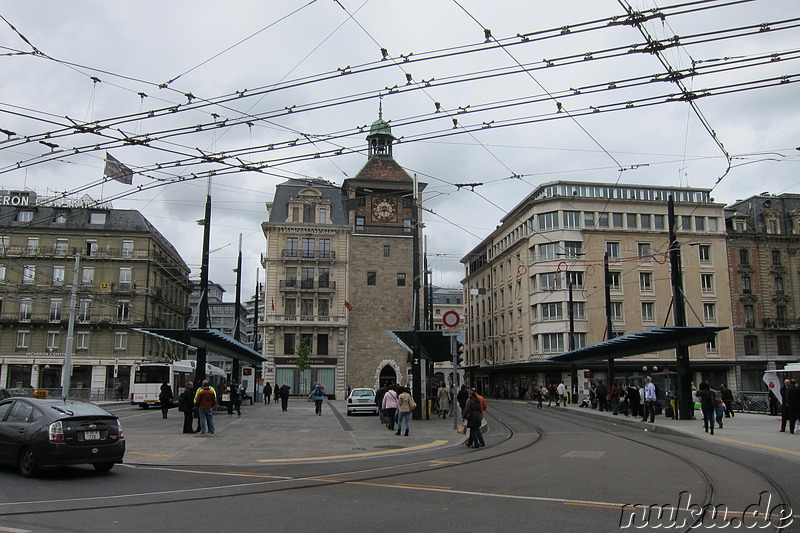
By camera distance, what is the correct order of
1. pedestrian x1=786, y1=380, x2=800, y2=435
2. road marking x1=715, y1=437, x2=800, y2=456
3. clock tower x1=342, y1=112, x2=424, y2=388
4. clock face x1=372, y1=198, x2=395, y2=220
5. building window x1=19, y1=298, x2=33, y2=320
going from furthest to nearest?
clock face x1=372, y1=198, x2=395, y2=220
clock tower x1=342, y1=112, x2=424, y2=388
building window x1=19, y1=298, x2=33, y2=320
pedestrian x1=786, y1=380, x2=800, y2=435
road marking x1=715, y1=437, x2=800, y2=456

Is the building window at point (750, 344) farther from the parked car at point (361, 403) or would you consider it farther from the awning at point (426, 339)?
the parked car at point (361, 403)

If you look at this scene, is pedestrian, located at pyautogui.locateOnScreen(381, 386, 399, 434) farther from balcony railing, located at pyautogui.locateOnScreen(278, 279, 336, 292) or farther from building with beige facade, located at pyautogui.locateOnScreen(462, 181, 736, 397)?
balcony railing, located at pyautogui.locateOnScreen(278, 279, 336, 292)

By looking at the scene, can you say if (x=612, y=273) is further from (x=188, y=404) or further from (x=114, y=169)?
(x=114, y=169)

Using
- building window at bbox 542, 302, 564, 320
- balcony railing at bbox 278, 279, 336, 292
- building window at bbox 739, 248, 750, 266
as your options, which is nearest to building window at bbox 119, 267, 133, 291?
balcony railing at bbox 278, 279, 336, 292

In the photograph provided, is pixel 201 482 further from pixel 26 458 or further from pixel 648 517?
pixel 648 517

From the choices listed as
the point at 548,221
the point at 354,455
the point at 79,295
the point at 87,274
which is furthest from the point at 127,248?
the point at 354,455

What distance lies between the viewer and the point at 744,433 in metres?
19.9

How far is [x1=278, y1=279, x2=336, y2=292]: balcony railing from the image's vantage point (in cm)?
6266

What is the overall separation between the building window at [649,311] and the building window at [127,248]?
49075 millimetres

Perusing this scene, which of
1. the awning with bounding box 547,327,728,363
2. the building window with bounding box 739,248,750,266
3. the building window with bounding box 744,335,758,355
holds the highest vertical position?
the building window with bounding box 739,248,750,266

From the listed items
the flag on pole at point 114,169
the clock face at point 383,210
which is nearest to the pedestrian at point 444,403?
the flag on pole at point 114,169

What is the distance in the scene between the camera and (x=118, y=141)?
14273 millimetres

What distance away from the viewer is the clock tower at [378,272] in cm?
6381

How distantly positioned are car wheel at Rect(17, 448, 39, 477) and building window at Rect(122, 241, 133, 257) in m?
54.2
